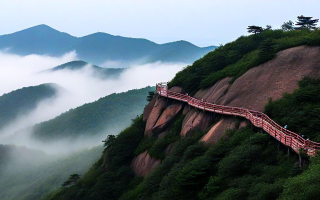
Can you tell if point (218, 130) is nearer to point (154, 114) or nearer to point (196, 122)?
point (196, 122)

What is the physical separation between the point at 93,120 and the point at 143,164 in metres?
139

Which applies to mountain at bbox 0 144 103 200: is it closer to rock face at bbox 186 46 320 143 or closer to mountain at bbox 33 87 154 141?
mountain at bbox 33 87 154 141

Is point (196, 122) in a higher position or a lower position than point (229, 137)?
higher

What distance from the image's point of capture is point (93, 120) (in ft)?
Result: 587

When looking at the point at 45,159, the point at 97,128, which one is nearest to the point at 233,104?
the point at 45,159

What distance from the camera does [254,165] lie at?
2459 centimetres

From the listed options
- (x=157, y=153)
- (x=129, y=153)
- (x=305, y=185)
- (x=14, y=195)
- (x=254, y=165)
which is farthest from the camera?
(x=14, y=195)

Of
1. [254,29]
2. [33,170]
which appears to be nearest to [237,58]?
[254,29]

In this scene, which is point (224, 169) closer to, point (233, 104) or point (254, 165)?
point (254, 165)

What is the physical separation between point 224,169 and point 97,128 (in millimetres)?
152293

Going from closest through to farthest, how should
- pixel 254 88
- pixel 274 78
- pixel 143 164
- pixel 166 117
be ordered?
pixel 274 78 → pixel 254 88 → pixel 143 164 → pixel 166 117

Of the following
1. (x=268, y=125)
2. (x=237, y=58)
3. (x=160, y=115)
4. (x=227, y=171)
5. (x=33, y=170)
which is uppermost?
(x=237, y=58)

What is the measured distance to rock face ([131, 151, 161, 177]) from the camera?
138 ft

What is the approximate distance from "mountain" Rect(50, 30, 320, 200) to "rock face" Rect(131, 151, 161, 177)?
15cm
